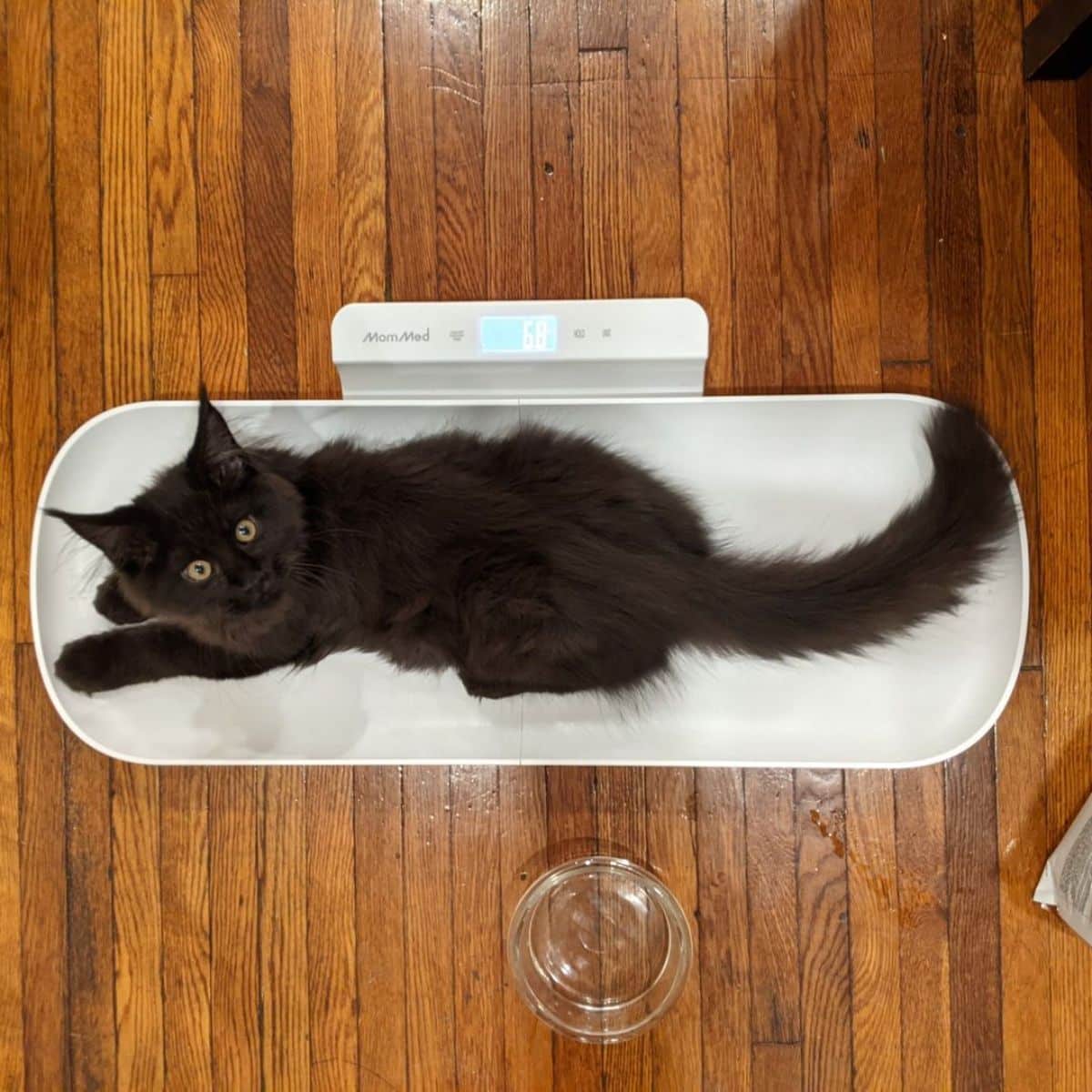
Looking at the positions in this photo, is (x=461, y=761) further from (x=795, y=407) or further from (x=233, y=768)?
(x=795, y=407)

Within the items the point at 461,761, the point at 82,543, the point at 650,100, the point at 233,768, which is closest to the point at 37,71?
the point at 82,543

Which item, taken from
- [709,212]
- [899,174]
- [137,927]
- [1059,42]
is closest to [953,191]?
[899,174]

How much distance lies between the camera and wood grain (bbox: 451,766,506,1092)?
145 centimetres

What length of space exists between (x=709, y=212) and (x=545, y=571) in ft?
2.26

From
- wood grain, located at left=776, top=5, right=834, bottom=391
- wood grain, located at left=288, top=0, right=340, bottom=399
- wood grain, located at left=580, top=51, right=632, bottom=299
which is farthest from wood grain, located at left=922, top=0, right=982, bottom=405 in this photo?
wood grain, located at left=288, top=0, right=340, bottom=399

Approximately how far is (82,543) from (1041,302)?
160cm

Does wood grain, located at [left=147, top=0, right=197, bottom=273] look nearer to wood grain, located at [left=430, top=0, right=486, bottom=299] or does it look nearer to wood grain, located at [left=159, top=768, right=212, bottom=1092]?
wood grain, located at [left=430, top=0, right=486, bottom=299]

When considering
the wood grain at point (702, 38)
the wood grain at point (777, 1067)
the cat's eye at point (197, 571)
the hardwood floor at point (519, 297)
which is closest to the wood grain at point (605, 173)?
the hardwood floor at point (519, 297)

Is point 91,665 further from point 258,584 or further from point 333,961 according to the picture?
point 333,961

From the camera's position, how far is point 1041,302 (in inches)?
55.9

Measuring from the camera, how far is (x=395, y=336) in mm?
1382

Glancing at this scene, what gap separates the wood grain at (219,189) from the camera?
1467mm

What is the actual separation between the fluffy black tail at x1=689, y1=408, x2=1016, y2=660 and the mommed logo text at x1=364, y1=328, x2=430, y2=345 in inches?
22.5

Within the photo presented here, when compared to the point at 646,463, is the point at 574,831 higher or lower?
lower
